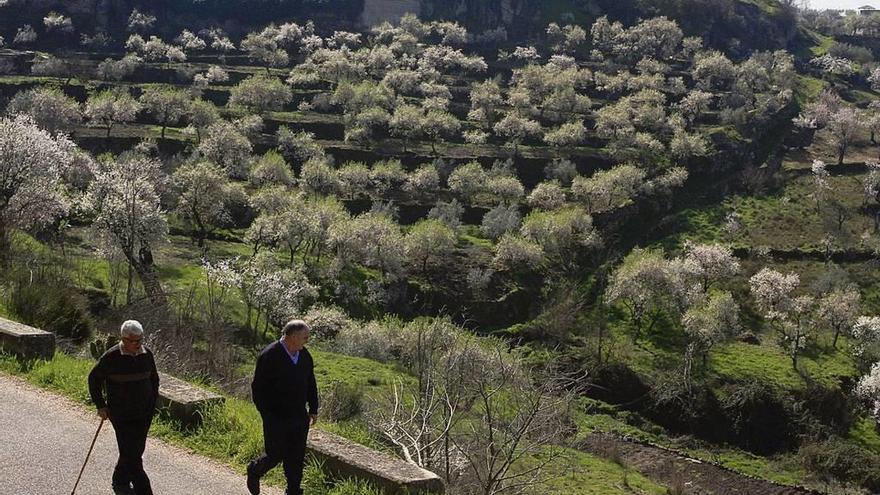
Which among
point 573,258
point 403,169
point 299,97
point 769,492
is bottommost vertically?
point 769,492

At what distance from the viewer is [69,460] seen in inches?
434

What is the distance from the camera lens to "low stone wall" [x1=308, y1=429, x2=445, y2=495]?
1054cm

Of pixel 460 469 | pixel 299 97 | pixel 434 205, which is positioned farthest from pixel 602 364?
pixel 299 97

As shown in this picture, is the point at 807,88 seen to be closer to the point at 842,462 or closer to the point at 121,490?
the point at 842,462

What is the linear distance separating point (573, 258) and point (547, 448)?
144ft

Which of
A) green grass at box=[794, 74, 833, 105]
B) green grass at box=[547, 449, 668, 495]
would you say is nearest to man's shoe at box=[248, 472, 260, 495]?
green grass at box=[547, 449, 668, 495]

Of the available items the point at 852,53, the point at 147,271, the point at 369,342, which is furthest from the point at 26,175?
the point at 852,53

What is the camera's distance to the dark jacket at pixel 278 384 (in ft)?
31.4

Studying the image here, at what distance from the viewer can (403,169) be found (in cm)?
10138

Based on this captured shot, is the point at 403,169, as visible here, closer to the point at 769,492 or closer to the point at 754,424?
the point at 754,424

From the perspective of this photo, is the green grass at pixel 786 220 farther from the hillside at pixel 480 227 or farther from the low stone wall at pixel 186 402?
the low stone wall at pixel 186 402

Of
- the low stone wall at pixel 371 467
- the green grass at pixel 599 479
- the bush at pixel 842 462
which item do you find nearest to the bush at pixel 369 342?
the green grass at pixel 599 479

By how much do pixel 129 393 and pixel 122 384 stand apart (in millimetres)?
149

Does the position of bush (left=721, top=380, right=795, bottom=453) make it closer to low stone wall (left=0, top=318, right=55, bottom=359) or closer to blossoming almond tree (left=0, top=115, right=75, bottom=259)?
low stone wall (left=0, top=318, right=55, bottom=359)
